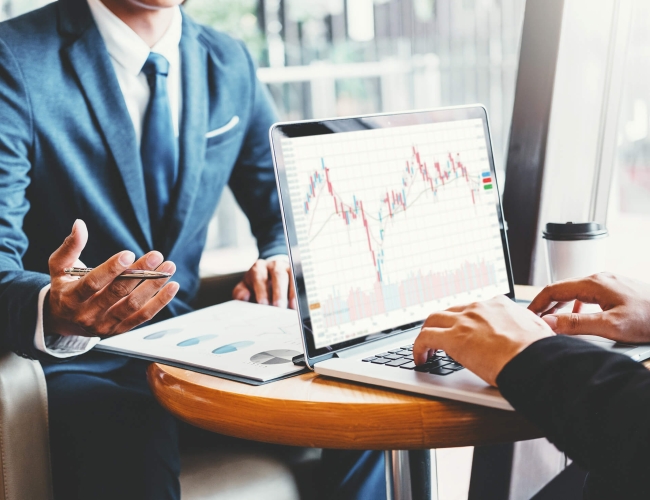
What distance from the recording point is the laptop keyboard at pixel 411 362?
33.7 inches

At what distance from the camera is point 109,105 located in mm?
1419

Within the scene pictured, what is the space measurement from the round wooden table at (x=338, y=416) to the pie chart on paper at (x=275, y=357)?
2.1 inches

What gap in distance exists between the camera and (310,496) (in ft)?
3.97

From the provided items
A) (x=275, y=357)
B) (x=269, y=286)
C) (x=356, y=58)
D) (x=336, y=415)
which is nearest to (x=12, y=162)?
(x=269, y=286)

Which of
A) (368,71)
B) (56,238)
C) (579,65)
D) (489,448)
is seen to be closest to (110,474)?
(56,238)

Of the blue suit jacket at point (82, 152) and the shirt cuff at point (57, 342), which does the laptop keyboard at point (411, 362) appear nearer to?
the shirt cuff at point (57, 342)

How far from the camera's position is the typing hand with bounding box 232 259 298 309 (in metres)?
1.37

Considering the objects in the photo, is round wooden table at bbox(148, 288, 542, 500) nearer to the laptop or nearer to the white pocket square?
the laptop

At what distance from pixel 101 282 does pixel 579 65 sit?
1.36 metres

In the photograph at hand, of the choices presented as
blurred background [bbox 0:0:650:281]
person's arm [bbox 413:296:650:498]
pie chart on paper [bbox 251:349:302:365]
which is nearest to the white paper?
pie chart on paper [bbox 251:349:302:365]

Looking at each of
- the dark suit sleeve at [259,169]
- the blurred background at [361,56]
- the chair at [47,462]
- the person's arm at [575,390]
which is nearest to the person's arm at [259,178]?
the dark suit sleeve at [259,169]

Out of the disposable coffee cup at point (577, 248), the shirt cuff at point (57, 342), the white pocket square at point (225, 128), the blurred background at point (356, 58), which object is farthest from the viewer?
the blurred background at point (356, 58)

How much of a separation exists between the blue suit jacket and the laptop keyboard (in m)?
0.64

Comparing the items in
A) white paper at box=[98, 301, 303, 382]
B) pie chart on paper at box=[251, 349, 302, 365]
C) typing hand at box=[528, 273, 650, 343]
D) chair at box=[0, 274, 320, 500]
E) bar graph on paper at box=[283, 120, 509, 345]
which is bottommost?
chair at box=[0, 274, 320, 500]
